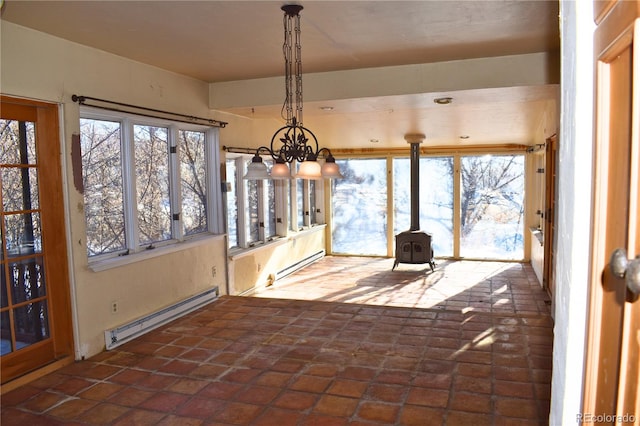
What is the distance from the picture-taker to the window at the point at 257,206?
6.16m

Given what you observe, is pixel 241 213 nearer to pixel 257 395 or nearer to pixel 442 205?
pixel 257 395

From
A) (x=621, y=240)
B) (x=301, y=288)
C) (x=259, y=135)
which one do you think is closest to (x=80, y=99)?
(x=259, y=135)

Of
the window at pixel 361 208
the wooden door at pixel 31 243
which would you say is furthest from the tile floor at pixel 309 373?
the window at pixel 361 208

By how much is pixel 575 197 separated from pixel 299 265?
25.2ft

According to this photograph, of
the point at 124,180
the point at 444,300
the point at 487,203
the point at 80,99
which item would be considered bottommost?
the point at 444,300

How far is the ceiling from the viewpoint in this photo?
287 centimetres

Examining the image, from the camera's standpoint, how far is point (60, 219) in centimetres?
346

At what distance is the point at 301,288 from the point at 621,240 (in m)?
6.57

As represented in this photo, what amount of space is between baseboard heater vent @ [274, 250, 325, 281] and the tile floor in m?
2.35

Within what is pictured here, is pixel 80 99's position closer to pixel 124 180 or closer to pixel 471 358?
pixel 124 180

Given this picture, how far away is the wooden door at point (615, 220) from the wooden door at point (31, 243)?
3.47 meters

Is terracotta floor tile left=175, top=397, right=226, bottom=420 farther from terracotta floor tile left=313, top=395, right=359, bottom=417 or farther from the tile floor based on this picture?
terracotta floor tile left=313, top=395, right=359, bottom=417

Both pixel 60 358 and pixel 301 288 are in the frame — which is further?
pixel 301 288

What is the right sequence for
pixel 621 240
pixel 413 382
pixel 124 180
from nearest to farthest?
pixel 621 240 → pixel 413 382 → pixel 124 180
